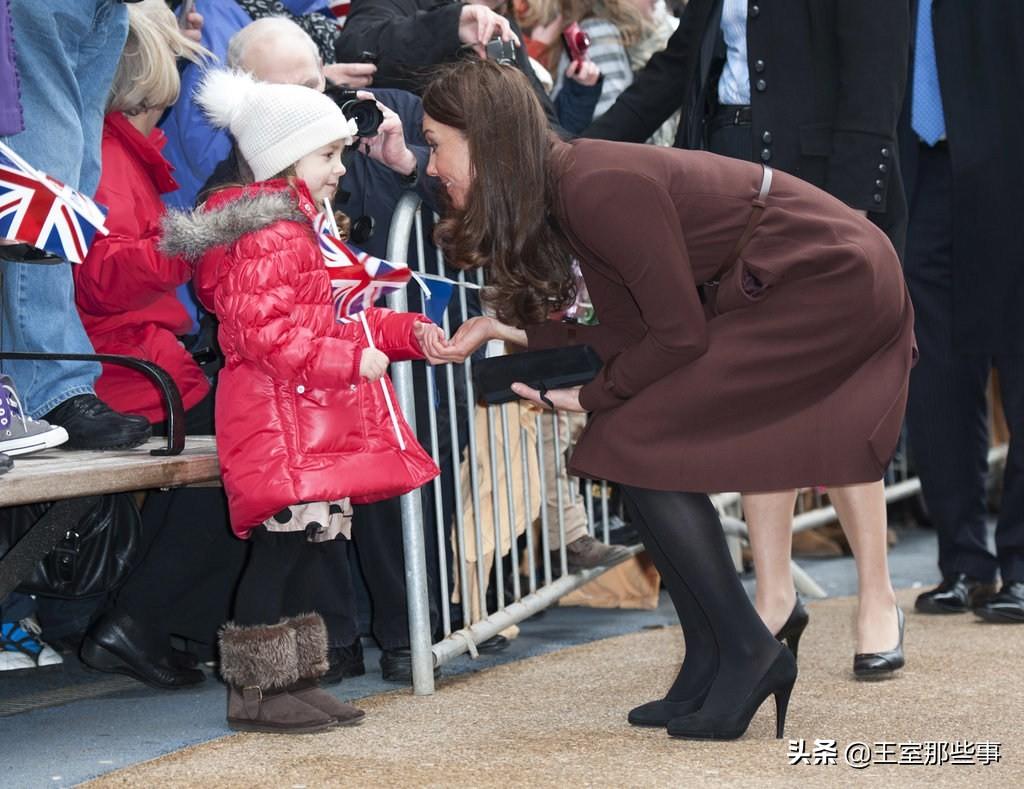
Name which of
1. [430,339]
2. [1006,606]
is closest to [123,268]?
[430,339]

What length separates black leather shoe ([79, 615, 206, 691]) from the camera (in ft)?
12.3

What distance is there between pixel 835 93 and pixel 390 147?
107 cm

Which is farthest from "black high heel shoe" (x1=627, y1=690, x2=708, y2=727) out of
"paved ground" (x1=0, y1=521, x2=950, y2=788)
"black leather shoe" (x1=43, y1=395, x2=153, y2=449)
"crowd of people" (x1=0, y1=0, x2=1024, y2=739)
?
"black leather shoe" (x1=43, y1=395, x2=153, y2=449)

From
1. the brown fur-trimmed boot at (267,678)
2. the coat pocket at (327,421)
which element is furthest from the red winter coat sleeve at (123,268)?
the brown fur-trimmed boot at (267,678)

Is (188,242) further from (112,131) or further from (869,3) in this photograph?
(869,3)

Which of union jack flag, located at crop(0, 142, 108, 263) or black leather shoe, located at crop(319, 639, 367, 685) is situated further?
black leather shoe, located at crop(319, 639, 367, 685)

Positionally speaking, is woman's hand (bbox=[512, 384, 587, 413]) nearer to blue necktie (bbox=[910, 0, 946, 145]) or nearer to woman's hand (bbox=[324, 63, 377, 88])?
woman's hand (bbox=[324, 63, 377, 88])

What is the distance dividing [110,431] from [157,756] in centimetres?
67

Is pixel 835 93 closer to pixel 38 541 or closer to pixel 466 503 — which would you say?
pixel 466 503

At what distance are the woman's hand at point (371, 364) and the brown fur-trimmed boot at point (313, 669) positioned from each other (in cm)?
57

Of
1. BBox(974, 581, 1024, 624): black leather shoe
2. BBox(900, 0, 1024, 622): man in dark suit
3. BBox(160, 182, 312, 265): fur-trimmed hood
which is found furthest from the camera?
BBox(900, 0, 1024, 622): man in dark suit

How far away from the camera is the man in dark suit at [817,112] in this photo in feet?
12.0

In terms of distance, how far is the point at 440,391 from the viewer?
3961 millimetres

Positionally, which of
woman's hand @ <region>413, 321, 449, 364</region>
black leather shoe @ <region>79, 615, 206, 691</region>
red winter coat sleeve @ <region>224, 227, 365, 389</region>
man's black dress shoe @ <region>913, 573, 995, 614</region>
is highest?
red winter coat sleeve @ <region>224, 227, 365, 389</region>
